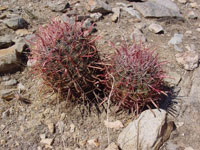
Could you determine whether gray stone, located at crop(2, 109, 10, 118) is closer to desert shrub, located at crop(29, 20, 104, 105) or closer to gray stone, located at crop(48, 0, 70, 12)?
desert shrub, located at crop(29, 20, 104, 105)

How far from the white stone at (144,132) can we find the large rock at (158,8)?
259 cm

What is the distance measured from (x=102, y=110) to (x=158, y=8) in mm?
2790

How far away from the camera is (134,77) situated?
8.04ft

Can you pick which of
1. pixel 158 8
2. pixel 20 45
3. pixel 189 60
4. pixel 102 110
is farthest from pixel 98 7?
pixel 102 110

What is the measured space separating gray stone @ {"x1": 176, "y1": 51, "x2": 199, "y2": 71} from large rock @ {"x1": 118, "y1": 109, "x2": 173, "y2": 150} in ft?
4.02

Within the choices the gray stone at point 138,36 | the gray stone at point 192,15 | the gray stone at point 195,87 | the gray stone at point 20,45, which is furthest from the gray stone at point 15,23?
the gray stone at point 192,15

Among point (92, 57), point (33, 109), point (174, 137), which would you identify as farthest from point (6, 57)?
point (174, 137)

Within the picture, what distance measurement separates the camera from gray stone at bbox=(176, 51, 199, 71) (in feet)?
11.5

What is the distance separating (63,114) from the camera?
2912mm

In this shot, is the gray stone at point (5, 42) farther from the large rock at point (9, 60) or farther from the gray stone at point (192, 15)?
the gray stone at point (192, 15)

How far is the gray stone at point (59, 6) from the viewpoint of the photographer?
14.7ft

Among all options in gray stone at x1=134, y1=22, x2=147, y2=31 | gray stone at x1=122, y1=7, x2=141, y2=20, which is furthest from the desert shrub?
gray stone at x1=122, y1=7, x2=141, y2=20

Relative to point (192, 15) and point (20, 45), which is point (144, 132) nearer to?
point (20, 45)

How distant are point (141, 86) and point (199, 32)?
2487mm
